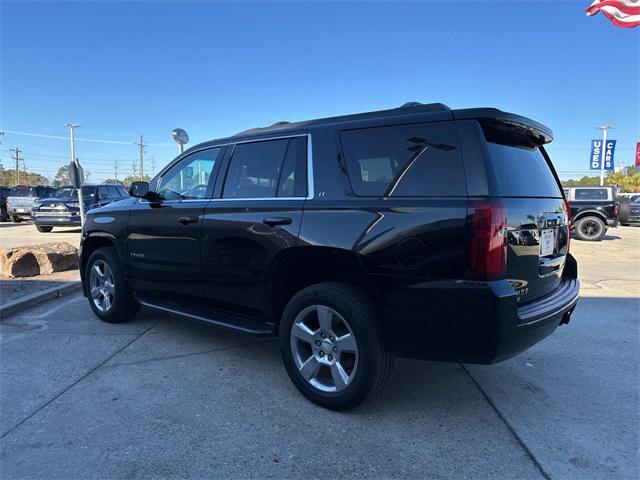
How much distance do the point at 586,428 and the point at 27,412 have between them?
3722 mm

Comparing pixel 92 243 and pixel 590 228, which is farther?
pixel 590 228

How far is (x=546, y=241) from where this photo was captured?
2.93 metres

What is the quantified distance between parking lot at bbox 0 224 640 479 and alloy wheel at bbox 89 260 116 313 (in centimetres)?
49

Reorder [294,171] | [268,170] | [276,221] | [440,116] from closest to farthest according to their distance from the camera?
[440,116], [276,221], [294,171], [268,170]

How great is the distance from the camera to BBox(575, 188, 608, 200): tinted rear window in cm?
1535

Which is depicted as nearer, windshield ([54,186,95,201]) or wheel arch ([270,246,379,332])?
wheel arch ([270,246,379,332])

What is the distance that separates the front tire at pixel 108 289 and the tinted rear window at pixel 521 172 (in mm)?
3842

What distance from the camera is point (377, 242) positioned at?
106 inches

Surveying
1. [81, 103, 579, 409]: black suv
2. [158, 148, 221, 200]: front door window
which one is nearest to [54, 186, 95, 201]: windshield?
[158, 148, 221, 200]: front door window

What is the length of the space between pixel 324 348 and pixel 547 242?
1691mm

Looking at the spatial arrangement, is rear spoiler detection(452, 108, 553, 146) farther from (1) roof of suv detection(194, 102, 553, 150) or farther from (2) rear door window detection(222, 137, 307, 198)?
(2) rear door window detection(222, 137, 307, 198)

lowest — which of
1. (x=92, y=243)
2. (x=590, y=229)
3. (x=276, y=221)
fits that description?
(x=590, y=229)

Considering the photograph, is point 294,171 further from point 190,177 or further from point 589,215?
point 589,215

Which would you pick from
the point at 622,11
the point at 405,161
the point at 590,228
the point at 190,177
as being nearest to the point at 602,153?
the point at 622,11
